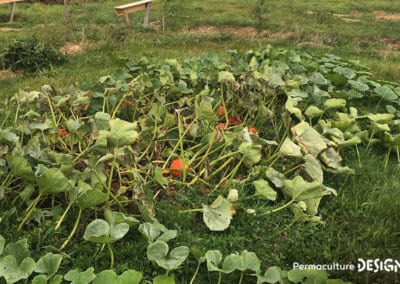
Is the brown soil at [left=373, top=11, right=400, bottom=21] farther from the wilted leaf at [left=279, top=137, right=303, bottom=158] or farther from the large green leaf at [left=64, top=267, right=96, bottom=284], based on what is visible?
the large green leaf at [left=64, top=267, right=96, bottom=284]

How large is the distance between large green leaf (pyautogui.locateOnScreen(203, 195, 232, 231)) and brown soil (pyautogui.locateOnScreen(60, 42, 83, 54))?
5542 millimetres

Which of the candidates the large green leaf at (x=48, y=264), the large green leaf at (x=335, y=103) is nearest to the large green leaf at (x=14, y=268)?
the large green leaf at (x=48, y=264)

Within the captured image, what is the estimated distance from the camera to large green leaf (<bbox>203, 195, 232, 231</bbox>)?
2713 millimetres

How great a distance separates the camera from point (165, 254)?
7.86 ft

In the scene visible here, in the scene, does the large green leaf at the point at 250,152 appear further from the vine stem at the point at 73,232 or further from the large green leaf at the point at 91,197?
the vine stem at the point at 73,232

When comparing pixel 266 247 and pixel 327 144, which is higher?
pixel 327 144

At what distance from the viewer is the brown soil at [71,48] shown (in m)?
7.84

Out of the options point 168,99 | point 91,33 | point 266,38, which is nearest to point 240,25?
point 266,38

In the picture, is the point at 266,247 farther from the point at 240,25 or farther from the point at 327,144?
the point at 240,25

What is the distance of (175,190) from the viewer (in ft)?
10.2

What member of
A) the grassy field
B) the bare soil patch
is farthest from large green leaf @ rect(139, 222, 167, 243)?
the bare soil patch

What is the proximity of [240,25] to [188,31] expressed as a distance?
4.72ft

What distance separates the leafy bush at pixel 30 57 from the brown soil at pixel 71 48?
69 cm

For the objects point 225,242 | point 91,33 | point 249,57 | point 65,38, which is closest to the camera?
point 225,242
